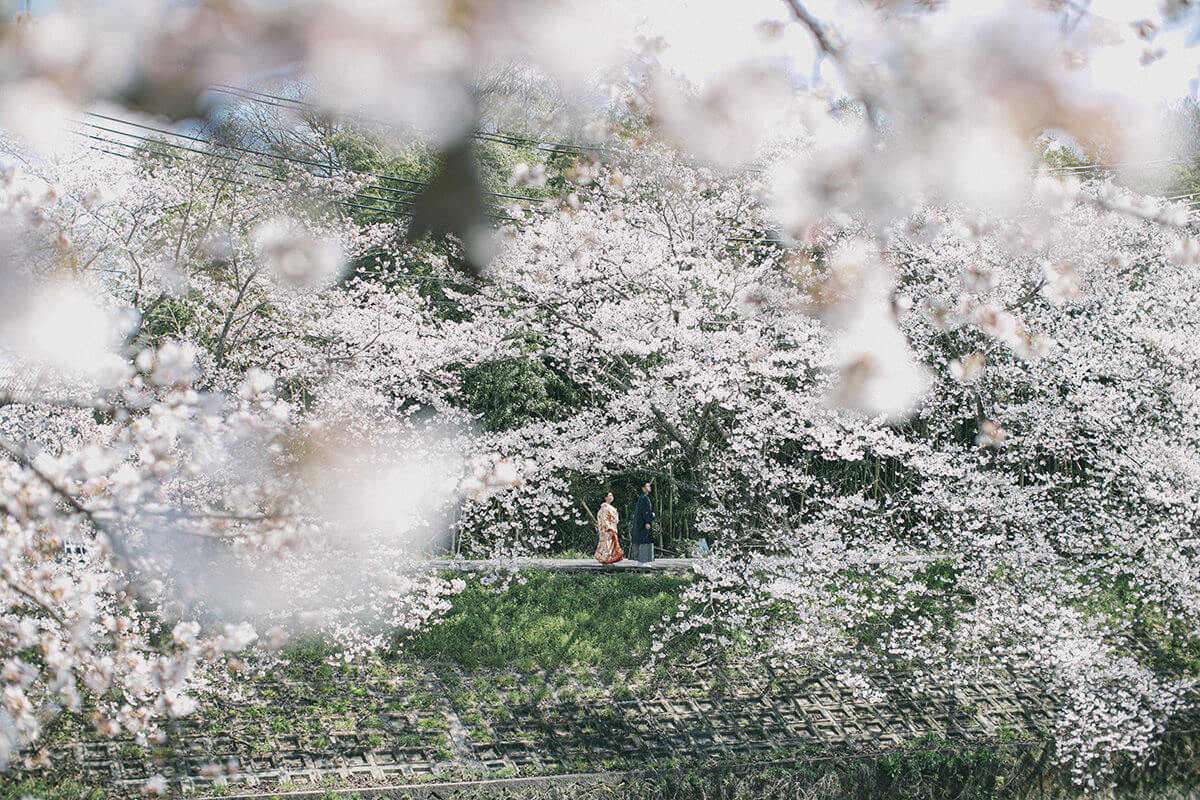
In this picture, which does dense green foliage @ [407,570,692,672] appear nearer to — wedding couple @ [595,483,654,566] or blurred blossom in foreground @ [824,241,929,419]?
wedding couple @ [595,483,654,566]

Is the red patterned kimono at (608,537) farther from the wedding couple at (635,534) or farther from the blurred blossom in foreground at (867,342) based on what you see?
the blurred blossom in foreground at (867,342)

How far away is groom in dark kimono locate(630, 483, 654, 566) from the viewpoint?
9367mm

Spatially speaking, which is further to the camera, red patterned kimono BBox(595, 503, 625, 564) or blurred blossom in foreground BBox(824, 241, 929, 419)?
red patterned kimono BBox(595, 503, 625, 564)

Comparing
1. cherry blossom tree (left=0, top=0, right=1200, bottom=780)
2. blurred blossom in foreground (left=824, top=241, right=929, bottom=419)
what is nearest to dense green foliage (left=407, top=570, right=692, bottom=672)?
cherry blossom tree (left=0, top=0, right=1200, bottom=780)

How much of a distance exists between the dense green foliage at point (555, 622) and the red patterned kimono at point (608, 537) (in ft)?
1.15

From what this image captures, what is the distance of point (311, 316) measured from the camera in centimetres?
924

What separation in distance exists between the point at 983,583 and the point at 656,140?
25.3 feet

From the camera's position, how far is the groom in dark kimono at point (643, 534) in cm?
937

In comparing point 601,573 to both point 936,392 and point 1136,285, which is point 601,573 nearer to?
point 936,392

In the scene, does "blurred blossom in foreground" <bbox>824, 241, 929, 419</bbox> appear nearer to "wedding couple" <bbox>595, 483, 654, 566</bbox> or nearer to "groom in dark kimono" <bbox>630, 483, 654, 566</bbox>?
"wedding couple" <bbox>595, 483, 654, 566</bbox>

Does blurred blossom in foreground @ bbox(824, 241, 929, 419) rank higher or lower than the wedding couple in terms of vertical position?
lower

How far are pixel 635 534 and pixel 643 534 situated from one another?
82 mm

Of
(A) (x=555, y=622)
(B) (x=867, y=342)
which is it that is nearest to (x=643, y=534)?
(A) (x=555, y=622)

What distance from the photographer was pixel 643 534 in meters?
9.42
